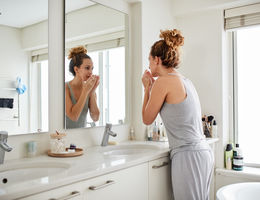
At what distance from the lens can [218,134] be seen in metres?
2.81

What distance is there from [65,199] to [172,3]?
238cm

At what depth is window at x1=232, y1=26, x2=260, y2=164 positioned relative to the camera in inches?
110

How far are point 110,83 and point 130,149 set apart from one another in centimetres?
57

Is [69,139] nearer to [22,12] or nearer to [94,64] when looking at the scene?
[94,64]

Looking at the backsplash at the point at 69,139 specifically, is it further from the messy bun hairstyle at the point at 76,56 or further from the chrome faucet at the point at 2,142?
the messy bun hairstyle at the point at 76,56

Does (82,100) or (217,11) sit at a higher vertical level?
(217,11)

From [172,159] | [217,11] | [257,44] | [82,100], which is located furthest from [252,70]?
[82,100]

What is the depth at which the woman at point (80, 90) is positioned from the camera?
1973mm

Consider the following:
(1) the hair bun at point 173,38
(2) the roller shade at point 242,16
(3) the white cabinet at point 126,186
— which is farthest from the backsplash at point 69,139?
(2) the roller shade at point 242,16

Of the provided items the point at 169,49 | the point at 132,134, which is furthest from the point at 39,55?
the point at 132,134

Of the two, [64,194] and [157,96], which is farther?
[157,96]

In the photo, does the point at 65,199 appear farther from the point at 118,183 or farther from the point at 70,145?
the point at 70,145

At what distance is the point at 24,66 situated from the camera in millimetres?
1696

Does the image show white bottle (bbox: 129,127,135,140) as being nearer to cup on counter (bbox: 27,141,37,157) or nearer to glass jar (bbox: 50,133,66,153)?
glass jar (bbox: 50,133,66,153)
